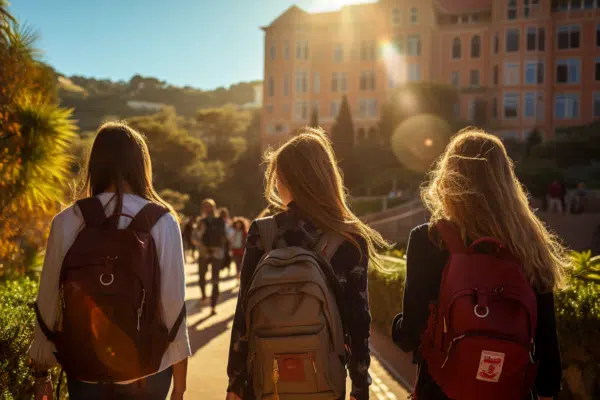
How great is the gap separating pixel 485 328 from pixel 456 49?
5729 cm

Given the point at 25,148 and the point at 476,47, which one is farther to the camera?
the point at 476,47

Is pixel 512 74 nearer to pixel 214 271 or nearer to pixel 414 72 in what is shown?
pixel 414 72

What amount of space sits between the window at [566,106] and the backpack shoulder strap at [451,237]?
54.8m

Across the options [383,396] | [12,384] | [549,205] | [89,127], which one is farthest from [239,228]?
[89,127]

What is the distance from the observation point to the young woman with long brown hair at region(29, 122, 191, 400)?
292 centimetres

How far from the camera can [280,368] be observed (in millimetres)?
2826

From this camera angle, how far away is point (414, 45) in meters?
56.7

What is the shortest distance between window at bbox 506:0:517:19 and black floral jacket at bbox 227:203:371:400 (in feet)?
182

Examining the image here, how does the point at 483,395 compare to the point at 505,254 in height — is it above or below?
below

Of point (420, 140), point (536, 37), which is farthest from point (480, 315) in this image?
point (536, 37)

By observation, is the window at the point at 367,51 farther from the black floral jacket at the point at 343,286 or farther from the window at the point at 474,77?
the black floral jacket at the point at 343,286

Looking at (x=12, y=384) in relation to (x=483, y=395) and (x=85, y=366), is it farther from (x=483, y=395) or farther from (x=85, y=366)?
(x=483, y=395)

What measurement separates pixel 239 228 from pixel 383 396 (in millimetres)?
10274

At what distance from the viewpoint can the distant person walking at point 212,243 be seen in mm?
11656
